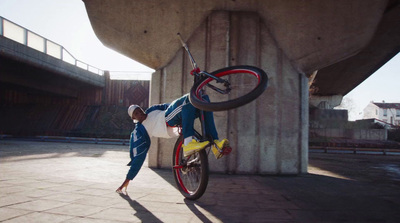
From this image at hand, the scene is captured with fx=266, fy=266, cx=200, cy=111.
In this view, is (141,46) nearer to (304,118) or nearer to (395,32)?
(304,118)

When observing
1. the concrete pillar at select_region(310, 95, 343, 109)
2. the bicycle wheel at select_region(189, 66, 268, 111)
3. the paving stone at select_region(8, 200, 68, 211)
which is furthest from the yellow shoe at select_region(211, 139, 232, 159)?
the concrete pillar at select_region(310, 95, 343, 109)

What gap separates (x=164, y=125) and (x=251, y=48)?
335cm

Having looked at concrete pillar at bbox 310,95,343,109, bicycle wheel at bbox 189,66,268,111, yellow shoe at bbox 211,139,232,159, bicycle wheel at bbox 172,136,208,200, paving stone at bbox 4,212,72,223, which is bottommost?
paving stone at bbox 4,212,72,223

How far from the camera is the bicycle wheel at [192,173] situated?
298 cm

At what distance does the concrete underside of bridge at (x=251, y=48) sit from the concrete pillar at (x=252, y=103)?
0.02m

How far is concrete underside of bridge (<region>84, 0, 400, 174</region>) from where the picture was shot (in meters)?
5.75

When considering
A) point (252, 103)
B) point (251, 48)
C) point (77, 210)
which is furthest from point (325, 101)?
point (77, 210)

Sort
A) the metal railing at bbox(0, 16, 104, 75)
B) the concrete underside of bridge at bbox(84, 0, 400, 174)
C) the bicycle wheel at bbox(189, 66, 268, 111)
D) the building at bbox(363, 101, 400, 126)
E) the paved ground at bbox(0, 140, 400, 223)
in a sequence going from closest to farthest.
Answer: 1. the paved ground at bbox(0, 140, 400, 223)
2. the bicycle wheel at bbox(189, 66, 268, 111)
3. the concrete underside of bridge at bbox(84, 0, 400, 174)
4. the metal railing at bbox(0, 16, 104, 75)
5. the building at bbox(363, 101, 400, 126)

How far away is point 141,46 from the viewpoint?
6.20m

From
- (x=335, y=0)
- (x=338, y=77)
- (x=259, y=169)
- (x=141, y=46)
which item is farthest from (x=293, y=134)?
(x=338, y=77)

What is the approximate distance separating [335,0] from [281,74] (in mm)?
1820

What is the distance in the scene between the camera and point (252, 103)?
5.92m

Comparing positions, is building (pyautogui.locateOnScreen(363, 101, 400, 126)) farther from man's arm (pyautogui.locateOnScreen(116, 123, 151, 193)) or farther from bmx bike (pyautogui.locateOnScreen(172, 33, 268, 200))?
man's arm (pyautogui.locateOnScreen(116, 123, 151, 193))

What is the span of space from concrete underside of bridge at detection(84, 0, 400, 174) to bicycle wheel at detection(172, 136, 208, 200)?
2.28 m
